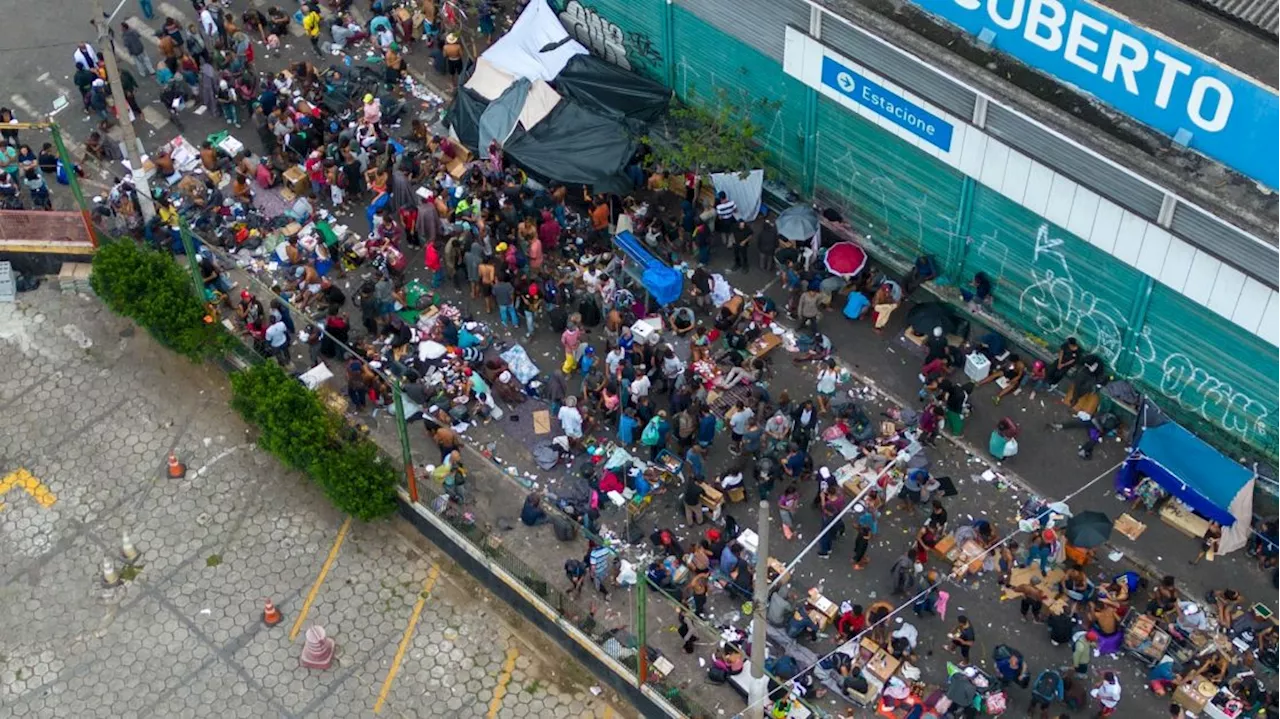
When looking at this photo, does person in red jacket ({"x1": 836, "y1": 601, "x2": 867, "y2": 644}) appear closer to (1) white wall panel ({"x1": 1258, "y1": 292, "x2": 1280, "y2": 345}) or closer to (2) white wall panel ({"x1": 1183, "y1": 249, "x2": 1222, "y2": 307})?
(2) white wall panel ({"x1": 1183, "y1": 249, "x2": 1222, "y2": 307})

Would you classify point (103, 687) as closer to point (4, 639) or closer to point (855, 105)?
point (4, 639)

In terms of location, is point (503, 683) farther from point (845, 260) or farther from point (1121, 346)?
point (1121, 346)

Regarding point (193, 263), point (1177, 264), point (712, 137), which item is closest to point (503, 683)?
point (193, 263)

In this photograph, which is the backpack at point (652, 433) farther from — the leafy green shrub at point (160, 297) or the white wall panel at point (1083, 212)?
the leafy green shrub at point (160, 297)

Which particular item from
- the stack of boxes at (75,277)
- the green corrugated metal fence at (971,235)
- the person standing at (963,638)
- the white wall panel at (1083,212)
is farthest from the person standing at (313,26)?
the person standing at (963,638)

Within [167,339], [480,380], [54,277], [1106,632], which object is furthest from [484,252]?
[1106,632]

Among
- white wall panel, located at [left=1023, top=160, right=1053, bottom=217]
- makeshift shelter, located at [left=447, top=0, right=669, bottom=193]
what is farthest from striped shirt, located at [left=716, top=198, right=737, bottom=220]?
white wall panel, located at [left=1023, top=160, right=1053, bottom=217]
